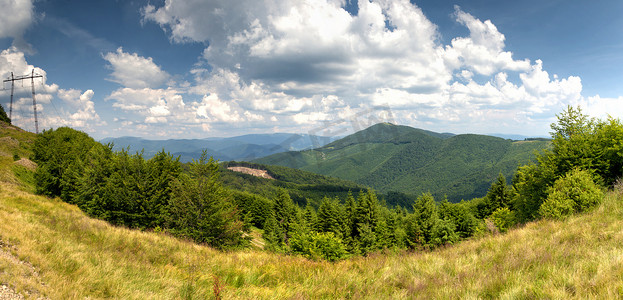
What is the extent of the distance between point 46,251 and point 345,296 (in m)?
7.51

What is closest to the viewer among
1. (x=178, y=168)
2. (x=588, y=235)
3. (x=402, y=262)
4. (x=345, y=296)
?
(x=345, y=296)

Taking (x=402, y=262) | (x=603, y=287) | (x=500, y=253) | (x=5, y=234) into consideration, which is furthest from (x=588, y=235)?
(x=5, y=234)

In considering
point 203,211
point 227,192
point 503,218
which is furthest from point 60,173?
point 503,218

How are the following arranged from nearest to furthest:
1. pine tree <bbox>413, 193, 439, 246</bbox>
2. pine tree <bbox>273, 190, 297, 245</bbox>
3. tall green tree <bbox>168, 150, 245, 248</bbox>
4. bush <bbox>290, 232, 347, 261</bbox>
Result: tall green tree <bbox>168, 150, 245, 248</bbox>
bush <bbox>290, 232, 347, 261</bbox>
pine tree <bbox>413, 193, 439, 246</bbox>
pine tree <bbox>273, 190, 297, 245</bbox>

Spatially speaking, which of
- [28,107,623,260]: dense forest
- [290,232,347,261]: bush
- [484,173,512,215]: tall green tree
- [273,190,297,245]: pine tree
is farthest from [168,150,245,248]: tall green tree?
[484,173,512,215]: tall green tree

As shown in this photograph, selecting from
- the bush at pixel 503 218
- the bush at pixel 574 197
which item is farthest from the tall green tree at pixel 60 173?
the bush at pixel 503 218

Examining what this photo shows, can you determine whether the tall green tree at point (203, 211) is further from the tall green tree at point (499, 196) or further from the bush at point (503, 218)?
the tall green tree at point (499, 196)

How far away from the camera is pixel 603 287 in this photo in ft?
12.4

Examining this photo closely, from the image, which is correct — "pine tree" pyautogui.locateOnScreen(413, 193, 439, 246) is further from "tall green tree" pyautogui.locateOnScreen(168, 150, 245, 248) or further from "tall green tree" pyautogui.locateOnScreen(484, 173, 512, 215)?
"tall green tree" pyautogui.locateOnScreen(168, 150, 245, 248)

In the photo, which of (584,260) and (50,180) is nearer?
(584,260)

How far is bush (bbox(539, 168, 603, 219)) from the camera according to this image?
13.5 metres

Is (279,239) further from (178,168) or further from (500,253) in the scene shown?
(500,253)

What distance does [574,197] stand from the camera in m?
14.9

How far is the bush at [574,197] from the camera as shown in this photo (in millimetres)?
13547
